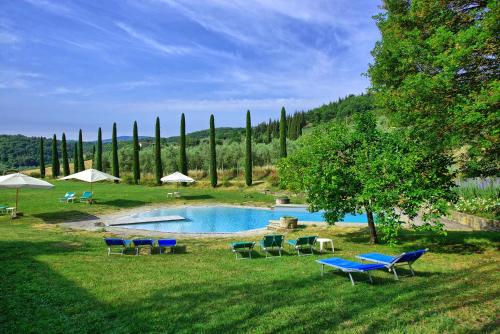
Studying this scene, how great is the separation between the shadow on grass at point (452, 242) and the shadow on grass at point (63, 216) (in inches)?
607

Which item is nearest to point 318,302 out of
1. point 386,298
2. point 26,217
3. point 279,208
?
point 386,298

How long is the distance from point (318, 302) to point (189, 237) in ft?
33.2

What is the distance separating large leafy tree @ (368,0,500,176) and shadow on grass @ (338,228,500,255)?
8.16 ft

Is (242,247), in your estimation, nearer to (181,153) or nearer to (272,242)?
(272,242)

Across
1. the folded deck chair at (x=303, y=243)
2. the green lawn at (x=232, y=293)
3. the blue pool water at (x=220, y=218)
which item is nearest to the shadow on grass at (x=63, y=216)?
the blue pool water at (x=220, y=218)

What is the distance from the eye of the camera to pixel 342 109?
134750 millimetres

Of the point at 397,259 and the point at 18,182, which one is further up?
the point at 18,182

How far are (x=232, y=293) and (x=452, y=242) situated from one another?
373 inches

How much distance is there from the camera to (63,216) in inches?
831

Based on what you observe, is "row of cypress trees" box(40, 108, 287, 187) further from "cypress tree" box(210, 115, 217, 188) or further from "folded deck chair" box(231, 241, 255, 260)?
"folded deck chair" box(231, 241, 255, 260)

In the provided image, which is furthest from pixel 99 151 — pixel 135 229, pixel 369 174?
pixel 369 174

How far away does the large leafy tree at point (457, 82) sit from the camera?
8695 mm

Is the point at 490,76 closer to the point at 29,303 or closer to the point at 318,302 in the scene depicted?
the point at 318,302

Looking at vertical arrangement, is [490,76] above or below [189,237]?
above
